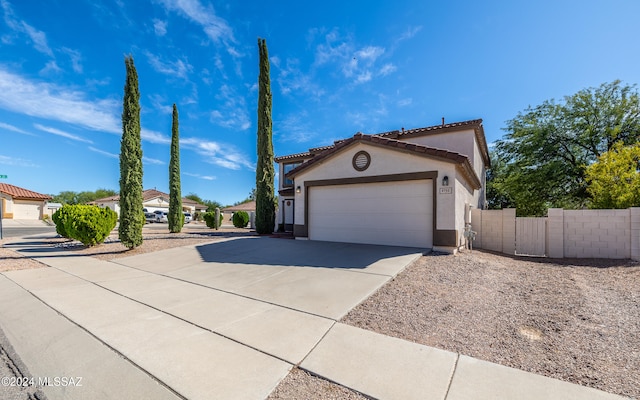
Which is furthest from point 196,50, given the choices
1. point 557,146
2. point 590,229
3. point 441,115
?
point 557,146

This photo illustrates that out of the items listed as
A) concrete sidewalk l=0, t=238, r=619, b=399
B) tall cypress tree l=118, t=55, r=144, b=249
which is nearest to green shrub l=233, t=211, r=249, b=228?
tall cypress tree l=118, t=55, r=144, b=249

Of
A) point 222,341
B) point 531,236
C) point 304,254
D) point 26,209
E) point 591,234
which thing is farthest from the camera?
point 26,209

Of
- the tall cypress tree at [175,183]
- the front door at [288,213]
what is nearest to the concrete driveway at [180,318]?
the tall cypress tree at [175,183]

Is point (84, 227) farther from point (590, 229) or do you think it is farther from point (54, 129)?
point (590, 229)

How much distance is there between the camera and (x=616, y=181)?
33.4 feet

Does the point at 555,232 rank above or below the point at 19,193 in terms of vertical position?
below

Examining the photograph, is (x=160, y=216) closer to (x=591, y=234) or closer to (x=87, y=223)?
(x=87, y=223)

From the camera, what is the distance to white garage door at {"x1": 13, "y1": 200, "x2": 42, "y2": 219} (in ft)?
98.9

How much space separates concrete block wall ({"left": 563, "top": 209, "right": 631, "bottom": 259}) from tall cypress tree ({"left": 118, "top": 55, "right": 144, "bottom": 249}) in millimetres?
15255

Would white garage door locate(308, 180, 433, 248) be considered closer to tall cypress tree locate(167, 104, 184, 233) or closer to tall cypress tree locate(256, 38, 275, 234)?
tall cypress tree locate(256, 38, 275, 234)

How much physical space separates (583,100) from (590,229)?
43.7 ft

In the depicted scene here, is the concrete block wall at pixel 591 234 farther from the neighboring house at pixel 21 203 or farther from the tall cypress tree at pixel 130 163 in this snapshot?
the neighboring house at pixel 21 203

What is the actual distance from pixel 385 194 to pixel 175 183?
1449cm

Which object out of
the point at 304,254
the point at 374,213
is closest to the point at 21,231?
the point at 304,254
